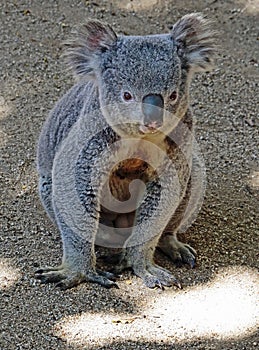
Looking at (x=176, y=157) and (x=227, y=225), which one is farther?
(x=227, y=225)

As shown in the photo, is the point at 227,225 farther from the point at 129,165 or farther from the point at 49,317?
the point at 49,317

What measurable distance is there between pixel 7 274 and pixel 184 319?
3.13 ft

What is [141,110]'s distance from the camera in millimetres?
3836

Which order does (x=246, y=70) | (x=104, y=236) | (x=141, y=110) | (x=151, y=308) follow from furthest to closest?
(x=246, y=70) < (x=104, y=236) < (x=151, y=308) < (x=141, y=110)

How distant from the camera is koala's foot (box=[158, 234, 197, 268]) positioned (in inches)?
179

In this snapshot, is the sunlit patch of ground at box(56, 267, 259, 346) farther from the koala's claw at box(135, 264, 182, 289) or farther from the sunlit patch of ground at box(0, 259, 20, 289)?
the sunlit patch of ground at box(0, 259, 20, 289)

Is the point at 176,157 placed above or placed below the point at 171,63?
below

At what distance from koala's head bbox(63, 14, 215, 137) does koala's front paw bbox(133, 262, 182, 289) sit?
31.2 inches

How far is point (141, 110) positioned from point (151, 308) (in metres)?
1.00

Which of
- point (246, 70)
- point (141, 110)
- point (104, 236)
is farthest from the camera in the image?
point (246, 70)

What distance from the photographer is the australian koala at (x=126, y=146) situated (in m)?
3.93

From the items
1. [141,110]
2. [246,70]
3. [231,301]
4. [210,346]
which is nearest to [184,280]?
[231,301]

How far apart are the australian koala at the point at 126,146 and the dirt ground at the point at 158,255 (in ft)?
0.51

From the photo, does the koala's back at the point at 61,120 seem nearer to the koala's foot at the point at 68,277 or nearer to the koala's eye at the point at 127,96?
the koala's eye at the point at 127,96
